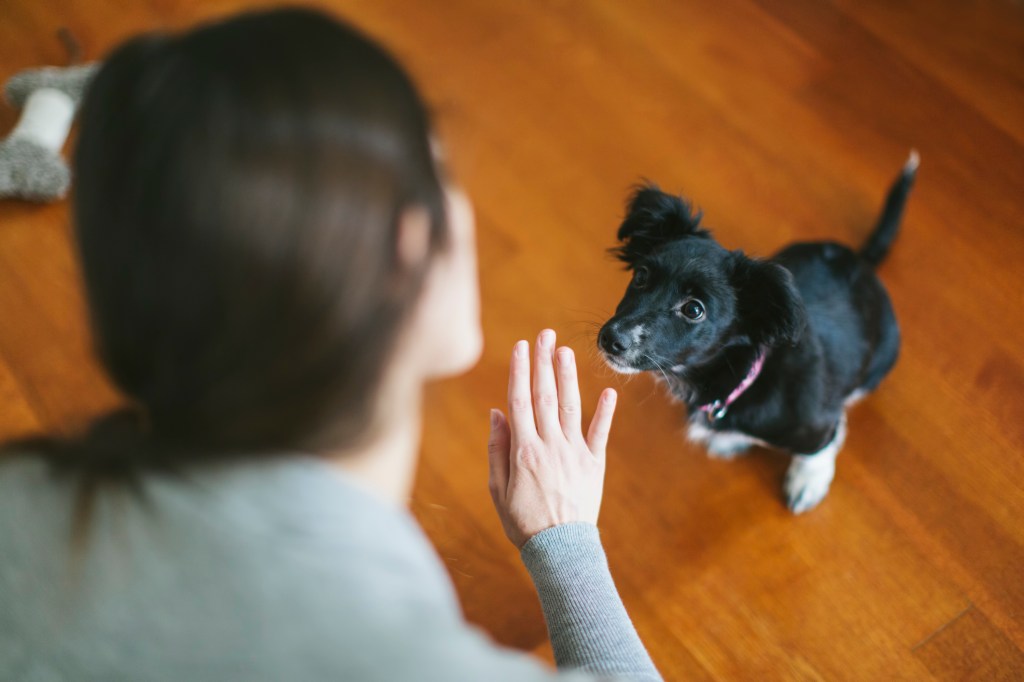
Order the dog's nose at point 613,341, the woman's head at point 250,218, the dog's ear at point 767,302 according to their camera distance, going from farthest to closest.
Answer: the dog's nose at point 613,341 → the dog's ear at point 767,302 → the woman's head at point 250,218

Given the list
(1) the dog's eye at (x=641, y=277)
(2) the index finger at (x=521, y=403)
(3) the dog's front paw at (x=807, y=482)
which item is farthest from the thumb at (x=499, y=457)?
(3) the dog's front paw at (x=807, y=482)

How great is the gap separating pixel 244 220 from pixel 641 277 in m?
0.98

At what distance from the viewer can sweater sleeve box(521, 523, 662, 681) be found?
2.92 ft

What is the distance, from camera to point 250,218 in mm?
507

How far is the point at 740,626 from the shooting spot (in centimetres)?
149

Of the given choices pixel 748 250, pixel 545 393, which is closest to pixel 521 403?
pixel 545 393

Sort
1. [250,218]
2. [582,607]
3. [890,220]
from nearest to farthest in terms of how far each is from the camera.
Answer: [250,218] < [582,607] < [890,220]

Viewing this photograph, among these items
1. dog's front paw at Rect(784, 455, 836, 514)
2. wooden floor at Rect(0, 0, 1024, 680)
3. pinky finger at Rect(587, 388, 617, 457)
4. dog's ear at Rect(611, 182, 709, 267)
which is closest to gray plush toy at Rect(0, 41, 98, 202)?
wooden floor at Rect(0, 0, 1024, 680)

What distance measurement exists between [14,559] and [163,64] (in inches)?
15.7

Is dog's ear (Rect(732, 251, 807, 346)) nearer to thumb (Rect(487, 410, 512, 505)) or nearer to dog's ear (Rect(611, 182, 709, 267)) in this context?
dog's ear (Rect(611, 182, 709, 267))

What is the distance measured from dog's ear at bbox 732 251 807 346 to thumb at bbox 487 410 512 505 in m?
0.48

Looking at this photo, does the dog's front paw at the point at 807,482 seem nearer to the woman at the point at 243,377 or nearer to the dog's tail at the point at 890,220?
the dog's tail at the point at 890,220

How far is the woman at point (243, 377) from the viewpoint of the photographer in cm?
52

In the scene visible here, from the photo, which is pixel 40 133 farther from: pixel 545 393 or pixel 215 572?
pixel 215 572
